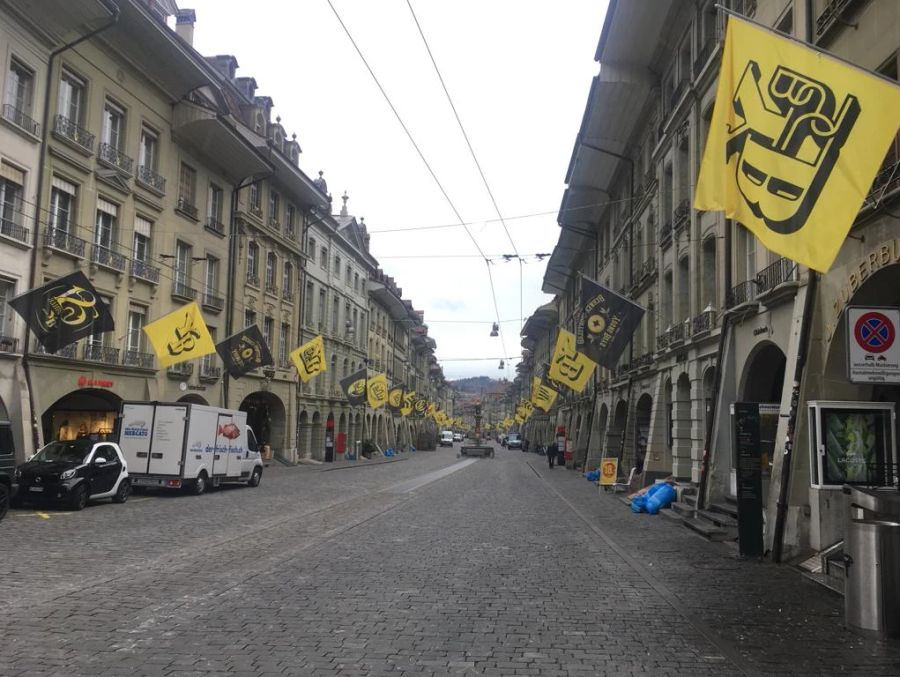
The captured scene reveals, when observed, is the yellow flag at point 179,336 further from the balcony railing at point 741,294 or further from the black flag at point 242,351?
the balcony railing at point 741,294

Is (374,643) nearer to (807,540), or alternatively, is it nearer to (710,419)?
(807,540)

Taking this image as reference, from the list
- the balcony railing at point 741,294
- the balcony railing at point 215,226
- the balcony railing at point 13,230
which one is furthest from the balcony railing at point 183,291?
the balcony railing at point 741,294

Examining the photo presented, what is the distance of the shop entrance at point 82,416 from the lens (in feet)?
81.8

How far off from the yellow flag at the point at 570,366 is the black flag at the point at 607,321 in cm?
492

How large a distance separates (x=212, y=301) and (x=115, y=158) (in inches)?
338

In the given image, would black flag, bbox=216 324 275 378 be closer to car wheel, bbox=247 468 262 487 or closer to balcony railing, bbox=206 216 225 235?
car wheel, bbox=247 468 262 487

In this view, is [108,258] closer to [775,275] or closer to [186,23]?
[186,23]

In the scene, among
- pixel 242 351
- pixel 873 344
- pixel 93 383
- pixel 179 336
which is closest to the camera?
pixel 873 344

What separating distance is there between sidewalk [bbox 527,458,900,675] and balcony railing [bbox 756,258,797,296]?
5.15 meters

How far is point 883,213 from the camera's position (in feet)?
33.7

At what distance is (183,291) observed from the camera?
29.7m

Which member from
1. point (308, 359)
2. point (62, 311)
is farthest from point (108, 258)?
point (308, 359)

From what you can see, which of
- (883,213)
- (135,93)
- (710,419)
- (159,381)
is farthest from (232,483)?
(883,213)

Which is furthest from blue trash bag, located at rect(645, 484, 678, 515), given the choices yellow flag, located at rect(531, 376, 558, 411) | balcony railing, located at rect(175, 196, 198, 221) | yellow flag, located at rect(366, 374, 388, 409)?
yellow flag, located at rect(366, 374, 388, 409)
